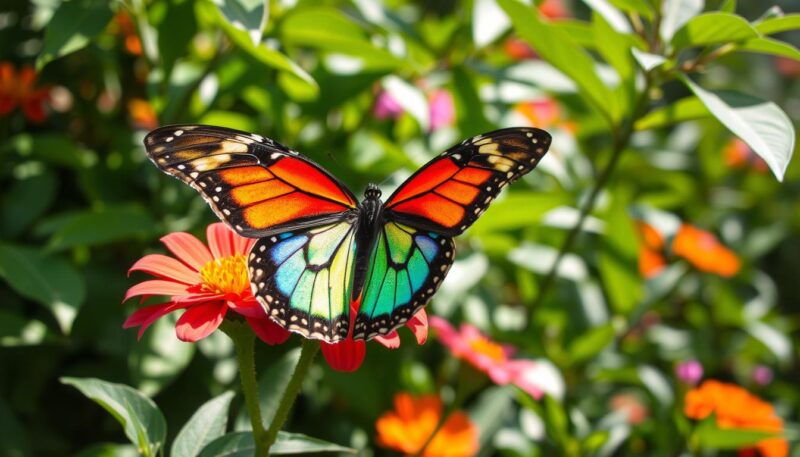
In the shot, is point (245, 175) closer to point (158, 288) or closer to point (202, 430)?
point (158, 288)

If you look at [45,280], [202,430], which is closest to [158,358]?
[45,280]

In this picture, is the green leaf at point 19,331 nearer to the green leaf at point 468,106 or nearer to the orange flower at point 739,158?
the green leaf at point 468,106

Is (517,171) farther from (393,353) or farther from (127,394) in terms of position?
(393,353)

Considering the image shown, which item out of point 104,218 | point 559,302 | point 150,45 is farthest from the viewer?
point 559,302

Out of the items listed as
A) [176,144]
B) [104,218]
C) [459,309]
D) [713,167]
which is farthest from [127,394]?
Answer: [713,167]

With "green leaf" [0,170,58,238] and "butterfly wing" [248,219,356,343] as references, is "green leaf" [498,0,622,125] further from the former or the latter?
"green leaf" [0,170,58,238]

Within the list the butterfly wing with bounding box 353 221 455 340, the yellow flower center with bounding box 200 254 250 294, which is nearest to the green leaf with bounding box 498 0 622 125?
the butterfly wing with bounding box 353 221 455 340
